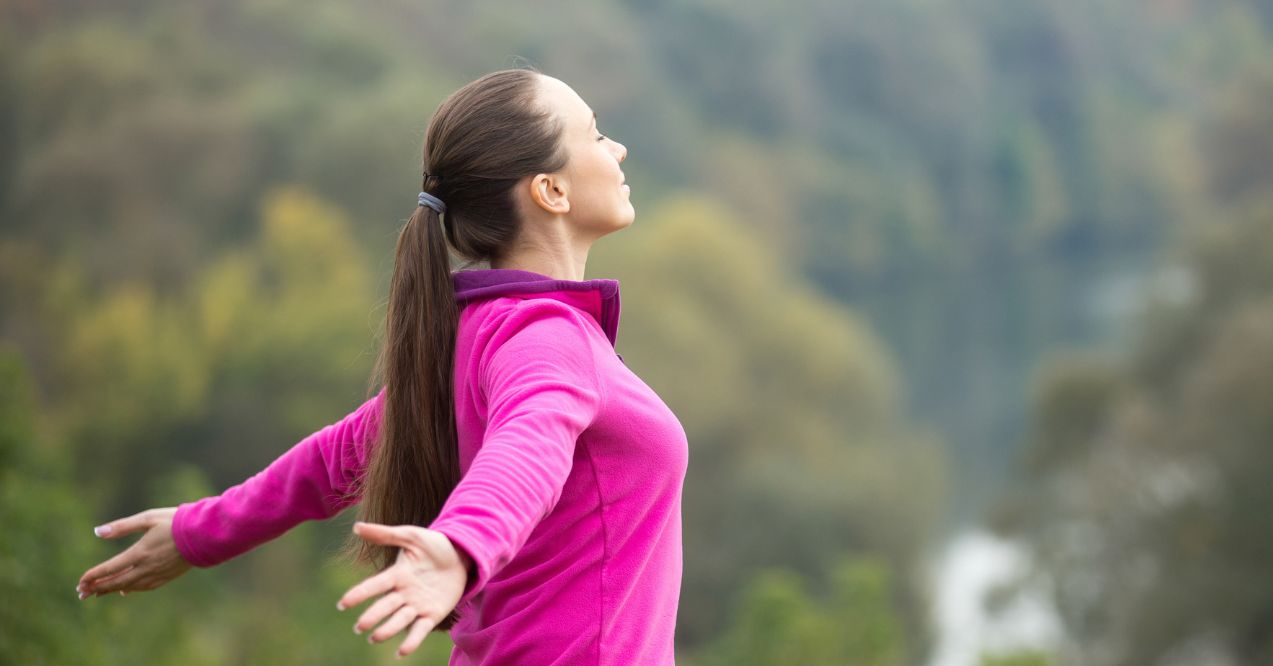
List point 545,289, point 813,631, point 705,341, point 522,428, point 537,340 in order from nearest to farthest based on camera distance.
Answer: point 522,428, point 537,340, point 545,289, point 813,631, point 705,341

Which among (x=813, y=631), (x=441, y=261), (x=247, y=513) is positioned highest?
(x=813, y=631)

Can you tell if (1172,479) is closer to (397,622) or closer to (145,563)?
(145,563)

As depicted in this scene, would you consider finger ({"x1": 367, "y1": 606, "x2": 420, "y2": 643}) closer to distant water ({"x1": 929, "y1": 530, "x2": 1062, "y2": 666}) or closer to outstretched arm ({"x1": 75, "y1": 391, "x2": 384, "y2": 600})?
outstretched arm ({"x1": 75, "y1": 391, "x2": 384, "y2": 600})

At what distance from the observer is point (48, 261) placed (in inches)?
893

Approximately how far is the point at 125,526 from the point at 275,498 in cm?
20

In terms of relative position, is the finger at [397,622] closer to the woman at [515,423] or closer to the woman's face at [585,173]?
the woman at [515,423]

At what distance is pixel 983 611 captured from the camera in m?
19.7

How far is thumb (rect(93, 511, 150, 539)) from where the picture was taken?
75.5 inches

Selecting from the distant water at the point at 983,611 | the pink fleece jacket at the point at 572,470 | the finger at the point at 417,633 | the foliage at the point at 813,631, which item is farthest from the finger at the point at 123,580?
the distant water at the point at 983,611

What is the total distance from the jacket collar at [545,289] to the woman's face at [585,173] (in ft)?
0.33

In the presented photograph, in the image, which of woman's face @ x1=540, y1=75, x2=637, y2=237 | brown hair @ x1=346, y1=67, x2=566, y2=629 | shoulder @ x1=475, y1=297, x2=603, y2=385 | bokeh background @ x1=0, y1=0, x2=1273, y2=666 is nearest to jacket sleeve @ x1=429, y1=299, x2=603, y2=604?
shoulder @ x1=475, y1=297, x2=603, y2=385

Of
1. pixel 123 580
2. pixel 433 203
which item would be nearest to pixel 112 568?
pixel 123 580

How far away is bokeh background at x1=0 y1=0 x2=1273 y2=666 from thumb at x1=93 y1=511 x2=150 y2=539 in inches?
207

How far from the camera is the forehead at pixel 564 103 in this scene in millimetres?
1824
